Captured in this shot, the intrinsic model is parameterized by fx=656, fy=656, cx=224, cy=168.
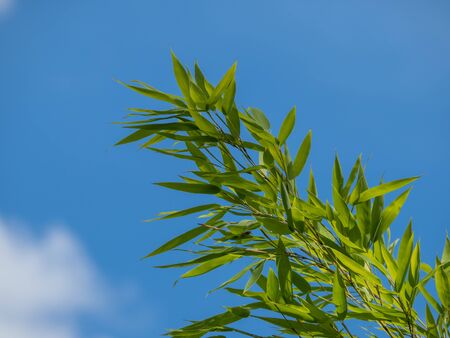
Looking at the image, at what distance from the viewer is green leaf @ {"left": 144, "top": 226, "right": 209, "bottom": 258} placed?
2018mm

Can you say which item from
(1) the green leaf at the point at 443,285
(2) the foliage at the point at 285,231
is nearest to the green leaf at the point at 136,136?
(2) the foliage at the point at 285,231

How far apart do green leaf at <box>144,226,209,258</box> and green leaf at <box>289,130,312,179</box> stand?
35 centimetres

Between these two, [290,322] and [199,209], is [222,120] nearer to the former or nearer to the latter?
[199,209]

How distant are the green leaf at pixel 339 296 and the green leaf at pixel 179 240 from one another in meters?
0.52

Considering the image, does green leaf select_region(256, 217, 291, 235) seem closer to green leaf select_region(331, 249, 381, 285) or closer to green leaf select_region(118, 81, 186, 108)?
green leaf select_region(331, 249, 381, 285)

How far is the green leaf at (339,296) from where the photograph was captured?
66.4 inches

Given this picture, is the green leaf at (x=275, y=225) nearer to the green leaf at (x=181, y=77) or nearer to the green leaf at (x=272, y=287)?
the green leaf at (x=272, y=287)

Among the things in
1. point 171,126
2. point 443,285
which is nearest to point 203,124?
point 171,126

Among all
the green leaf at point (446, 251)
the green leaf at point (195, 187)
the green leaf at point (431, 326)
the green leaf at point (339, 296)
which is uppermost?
the green leaf at point (195, 187)

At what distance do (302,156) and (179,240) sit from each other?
1.52 ft

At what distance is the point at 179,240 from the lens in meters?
2.04

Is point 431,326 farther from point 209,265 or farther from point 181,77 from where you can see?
point 181,77

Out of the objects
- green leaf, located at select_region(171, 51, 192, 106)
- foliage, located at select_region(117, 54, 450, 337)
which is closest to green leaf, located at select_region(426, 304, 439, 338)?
foliage, located at select_region(117, 54, 450, 337)

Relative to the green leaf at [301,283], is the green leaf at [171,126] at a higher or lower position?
higher
